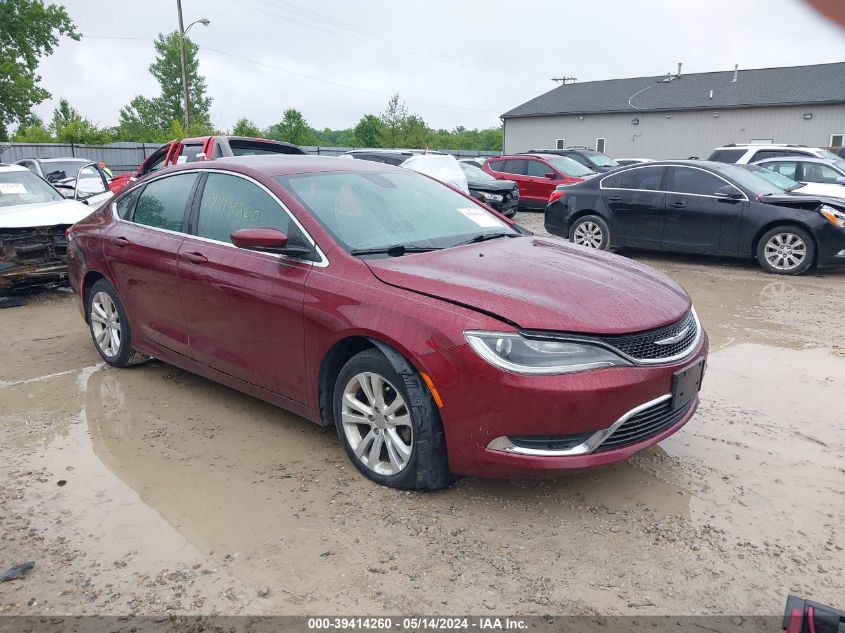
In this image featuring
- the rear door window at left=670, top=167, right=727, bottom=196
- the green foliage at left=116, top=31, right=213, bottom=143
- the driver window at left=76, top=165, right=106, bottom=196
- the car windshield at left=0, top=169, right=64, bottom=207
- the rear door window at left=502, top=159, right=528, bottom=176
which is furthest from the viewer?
the green foliage at left=116, top=31, right=213, bottom=143

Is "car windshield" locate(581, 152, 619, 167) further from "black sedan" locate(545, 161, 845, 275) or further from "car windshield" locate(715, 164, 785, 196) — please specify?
"car windshield" locate(715, 164, 785, 196)

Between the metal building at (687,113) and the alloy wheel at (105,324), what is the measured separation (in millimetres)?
35056

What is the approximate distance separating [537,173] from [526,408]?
16.0 m

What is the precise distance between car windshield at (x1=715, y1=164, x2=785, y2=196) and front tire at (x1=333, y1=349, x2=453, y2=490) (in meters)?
7.78

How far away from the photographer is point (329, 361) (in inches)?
145

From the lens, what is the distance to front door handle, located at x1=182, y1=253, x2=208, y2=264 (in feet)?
14.4

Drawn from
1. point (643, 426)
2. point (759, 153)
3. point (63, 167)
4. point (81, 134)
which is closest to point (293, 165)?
point (643, 426)

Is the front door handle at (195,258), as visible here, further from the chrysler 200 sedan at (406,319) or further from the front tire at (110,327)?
the front tire at (110,327)

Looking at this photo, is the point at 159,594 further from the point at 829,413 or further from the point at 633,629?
the point at 829,413

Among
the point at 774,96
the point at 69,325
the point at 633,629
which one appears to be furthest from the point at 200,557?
the point at 774,96

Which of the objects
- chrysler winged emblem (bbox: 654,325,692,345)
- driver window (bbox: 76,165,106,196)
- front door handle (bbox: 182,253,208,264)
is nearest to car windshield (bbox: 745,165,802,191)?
chrysler winged emblem (bbox: 654,325,692,345)

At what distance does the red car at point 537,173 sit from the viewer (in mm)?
17656

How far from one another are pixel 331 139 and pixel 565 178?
78.9 metres

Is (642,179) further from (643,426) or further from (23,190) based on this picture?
(23,190)
